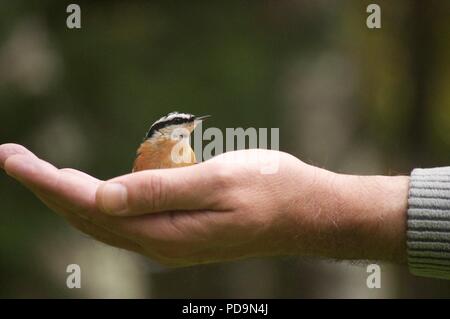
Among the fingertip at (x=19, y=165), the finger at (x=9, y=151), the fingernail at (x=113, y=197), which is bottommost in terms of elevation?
the fingernail at (x=113, y=197)

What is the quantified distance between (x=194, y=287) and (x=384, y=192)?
6.54 feet

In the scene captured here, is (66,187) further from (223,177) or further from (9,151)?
(223,177)

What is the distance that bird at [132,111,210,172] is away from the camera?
1.53 m

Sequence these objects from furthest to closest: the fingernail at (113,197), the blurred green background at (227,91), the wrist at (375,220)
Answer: the blurred green background at (227,91), the wrist at (375,220), the fingernail at (113,197)

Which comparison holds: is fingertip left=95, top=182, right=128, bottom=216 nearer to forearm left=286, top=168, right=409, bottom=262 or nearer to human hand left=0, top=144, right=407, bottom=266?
human hand left=0, top=144, right=407, bottom=266

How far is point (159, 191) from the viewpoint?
1250 millimetres

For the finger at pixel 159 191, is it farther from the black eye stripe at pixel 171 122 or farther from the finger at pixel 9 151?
the black eye stripe at pixel 171 122

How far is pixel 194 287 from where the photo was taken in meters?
3.29

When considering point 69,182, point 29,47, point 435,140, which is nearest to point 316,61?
point 435,140

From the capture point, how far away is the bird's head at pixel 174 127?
154 centimetres

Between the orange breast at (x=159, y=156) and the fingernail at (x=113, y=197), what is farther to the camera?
the orange breast at (x=159, y=156)

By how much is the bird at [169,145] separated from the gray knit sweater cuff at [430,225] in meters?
0.45

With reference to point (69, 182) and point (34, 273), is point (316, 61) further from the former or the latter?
point (69, 182)

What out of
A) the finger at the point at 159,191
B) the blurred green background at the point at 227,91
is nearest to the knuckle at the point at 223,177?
the finger at the point at 159,191
